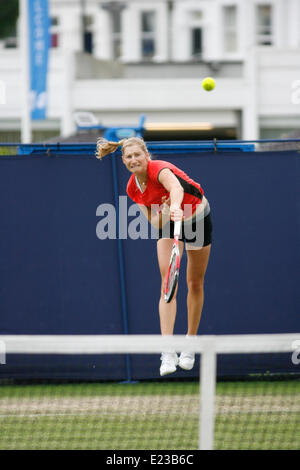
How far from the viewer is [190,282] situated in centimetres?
805

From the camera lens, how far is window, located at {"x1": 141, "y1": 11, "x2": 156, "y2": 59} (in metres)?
33.8

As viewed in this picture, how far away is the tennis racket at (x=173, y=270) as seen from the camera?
6.99 m

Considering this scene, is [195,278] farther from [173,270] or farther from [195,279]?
[173,270]

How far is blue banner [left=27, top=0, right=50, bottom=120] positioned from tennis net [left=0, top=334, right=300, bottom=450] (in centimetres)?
962

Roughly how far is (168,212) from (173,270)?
55cm

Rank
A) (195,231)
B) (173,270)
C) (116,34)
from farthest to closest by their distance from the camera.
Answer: (116,34) < (195,231) < (173,270)

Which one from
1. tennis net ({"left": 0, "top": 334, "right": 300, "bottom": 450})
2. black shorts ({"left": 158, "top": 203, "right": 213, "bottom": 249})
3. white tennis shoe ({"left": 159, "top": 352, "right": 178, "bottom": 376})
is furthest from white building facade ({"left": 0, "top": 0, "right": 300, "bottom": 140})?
white tennis shoe ({"left": 159, "top": 352, "right": 178, "bottom": 376})

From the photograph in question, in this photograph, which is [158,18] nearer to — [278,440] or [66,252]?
[66,252]

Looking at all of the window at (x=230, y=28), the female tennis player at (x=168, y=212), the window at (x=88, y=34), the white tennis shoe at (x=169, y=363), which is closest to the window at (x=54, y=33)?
the window at (x=88, y=34)

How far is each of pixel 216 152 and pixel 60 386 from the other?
295 cm

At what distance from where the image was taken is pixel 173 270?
Result: 7211 millimetres

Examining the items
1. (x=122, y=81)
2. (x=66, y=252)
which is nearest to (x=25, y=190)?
(x=66, y=252)

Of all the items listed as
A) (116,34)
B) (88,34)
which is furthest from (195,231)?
(88,34)

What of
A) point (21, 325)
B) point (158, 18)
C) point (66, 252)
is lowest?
point (21, 325)
